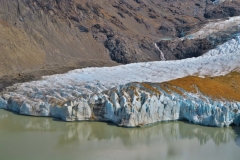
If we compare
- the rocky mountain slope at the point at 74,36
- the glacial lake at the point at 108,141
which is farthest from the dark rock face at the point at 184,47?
the glacial lake at the point at 108,141

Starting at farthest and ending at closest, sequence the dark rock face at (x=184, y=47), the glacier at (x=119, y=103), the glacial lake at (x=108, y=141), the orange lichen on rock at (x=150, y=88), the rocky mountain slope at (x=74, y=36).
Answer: the dark rock face at (x=184, y=47) < the rocky mountain slope at (x=74, y=36) < the orange lichen on rock at (x=150, y=88) < the glacier at (x=119, y=103) < the glacial lake at (x=108, y=141)

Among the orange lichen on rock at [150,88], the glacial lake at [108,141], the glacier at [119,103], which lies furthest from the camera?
the orange lichen on rock at [150,88]

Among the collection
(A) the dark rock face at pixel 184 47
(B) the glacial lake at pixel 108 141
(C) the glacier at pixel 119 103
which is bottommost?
(B) the glacial lake at pixel 108 141

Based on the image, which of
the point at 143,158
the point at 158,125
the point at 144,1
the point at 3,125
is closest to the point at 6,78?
the point at 3,125

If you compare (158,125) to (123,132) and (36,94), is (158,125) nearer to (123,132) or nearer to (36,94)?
(123,132)

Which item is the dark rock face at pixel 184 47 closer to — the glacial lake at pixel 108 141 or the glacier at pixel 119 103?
the glacier at pixel 119 103

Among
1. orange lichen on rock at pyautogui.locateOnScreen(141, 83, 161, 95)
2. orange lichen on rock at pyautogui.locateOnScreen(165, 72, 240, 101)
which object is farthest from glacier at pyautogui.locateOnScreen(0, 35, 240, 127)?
orange lichen on rock at pyautogui.locateOnScreen(165, 72, 240, 101)

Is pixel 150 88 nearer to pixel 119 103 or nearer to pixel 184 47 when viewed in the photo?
pixel 119 103
